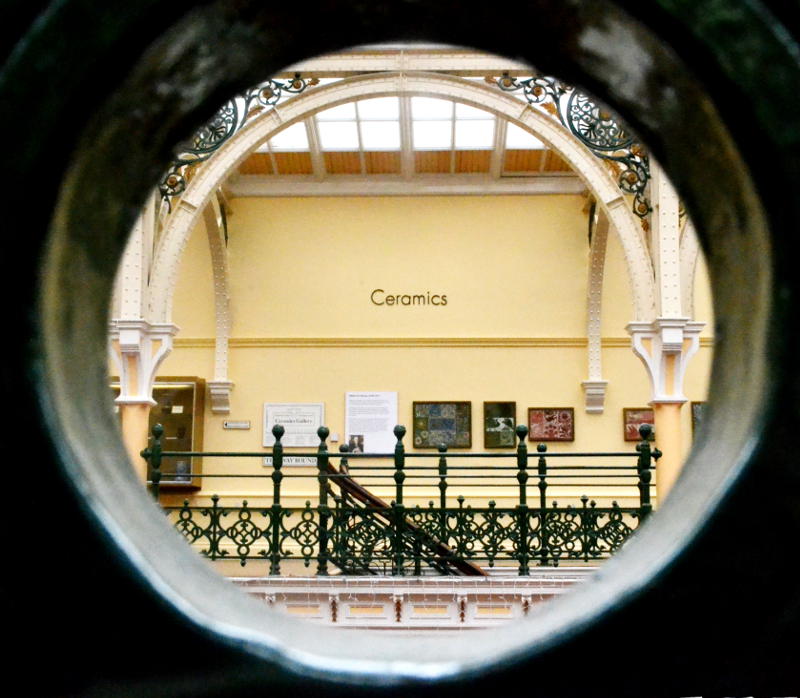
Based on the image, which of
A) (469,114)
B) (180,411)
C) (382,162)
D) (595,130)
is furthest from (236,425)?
(595,130)

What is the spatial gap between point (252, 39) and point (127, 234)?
0.17 meters

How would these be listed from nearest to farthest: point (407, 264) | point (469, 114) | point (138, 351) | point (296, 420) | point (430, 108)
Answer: point (138, 351) → point (430, 108) → point (469, 114) → point (296, 420) → point (407, 264)

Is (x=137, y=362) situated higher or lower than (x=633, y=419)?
higher

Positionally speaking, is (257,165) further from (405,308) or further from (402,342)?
(402,342)

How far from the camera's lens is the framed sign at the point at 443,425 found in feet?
44.1

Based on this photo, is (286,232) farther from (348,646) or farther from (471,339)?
Result: (348,646)

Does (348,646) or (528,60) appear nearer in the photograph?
(348,646)

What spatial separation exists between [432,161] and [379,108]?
4.53 feet

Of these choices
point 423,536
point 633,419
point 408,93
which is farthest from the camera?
point 633,419

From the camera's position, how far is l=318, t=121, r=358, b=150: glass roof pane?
13.1 meters

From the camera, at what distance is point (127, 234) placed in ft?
2.27

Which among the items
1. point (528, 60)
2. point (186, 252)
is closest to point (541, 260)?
point (186, 252)

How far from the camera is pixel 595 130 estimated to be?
981 cm

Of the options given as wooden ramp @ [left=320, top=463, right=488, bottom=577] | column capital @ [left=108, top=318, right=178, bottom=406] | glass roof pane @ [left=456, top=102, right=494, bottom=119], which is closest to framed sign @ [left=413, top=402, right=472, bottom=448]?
glass roof pane @ [left=456, top=102, right=494, bottom=119]
